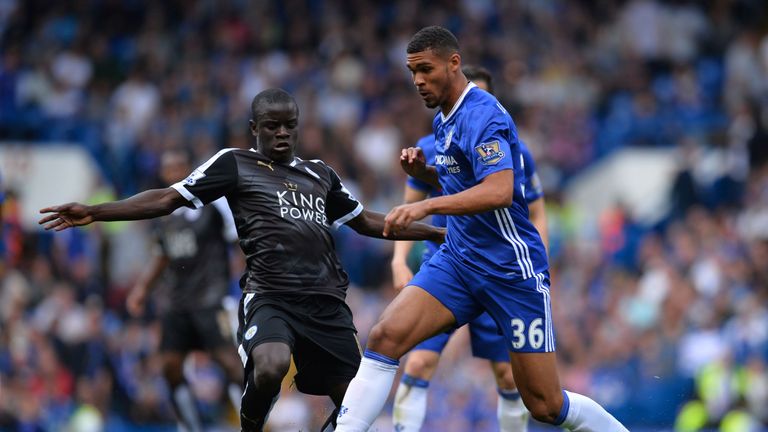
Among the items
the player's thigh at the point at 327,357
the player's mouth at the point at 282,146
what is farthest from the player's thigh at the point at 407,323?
the player's mouth at the point at 282,146

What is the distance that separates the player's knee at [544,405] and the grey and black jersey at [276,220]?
1.42m

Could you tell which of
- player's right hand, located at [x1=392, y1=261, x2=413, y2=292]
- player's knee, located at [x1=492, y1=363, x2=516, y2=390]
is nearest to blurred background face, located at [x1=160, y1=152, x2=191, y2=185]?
player's right hand, located at [x1=392, y1=261, x2=413, y2=292]

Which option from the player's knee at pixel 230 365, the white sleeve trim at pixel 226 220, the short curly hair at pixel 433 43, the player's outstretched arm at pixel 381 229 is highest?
the short curly hair at pixel 433 43

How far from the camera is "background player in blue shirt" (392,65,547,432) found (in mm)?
8406

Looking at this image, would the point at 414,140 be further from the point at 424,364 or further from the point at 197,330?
the point at 424,364

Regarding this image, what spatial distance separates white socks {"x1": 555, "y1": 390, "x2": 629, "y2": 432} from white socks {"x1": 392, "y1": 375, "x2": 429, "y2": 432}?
1.47m

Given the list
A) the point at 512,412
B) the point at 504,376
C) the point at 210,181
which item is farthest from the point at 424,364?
the point at 210,181

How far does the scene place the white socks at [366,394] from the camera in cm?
682

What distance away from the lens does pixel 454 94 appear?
23.2 ft

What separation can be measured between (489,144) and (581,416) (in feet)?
5.83

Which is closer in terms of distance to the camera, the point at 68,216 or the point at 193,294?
the point at 68,216

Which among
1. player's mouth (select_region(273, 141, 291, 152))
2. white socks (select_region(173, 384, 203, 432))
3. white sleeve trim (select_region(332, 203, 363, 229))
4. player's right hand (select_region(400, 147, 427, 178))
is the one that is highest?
player's mouth (select_region(273, 141, 291, 152))

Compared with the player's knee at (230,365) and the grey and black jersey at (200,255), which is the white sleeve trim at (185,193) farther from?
the player's knee at (230,365)

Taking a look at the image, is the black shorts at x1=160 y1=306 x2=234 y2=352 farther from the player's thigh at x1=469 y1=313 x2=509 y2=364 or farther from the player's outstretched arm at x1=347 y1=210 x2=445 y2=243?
the player's outstretched arm at x1=347 y1=210 x2=445 y2=243
